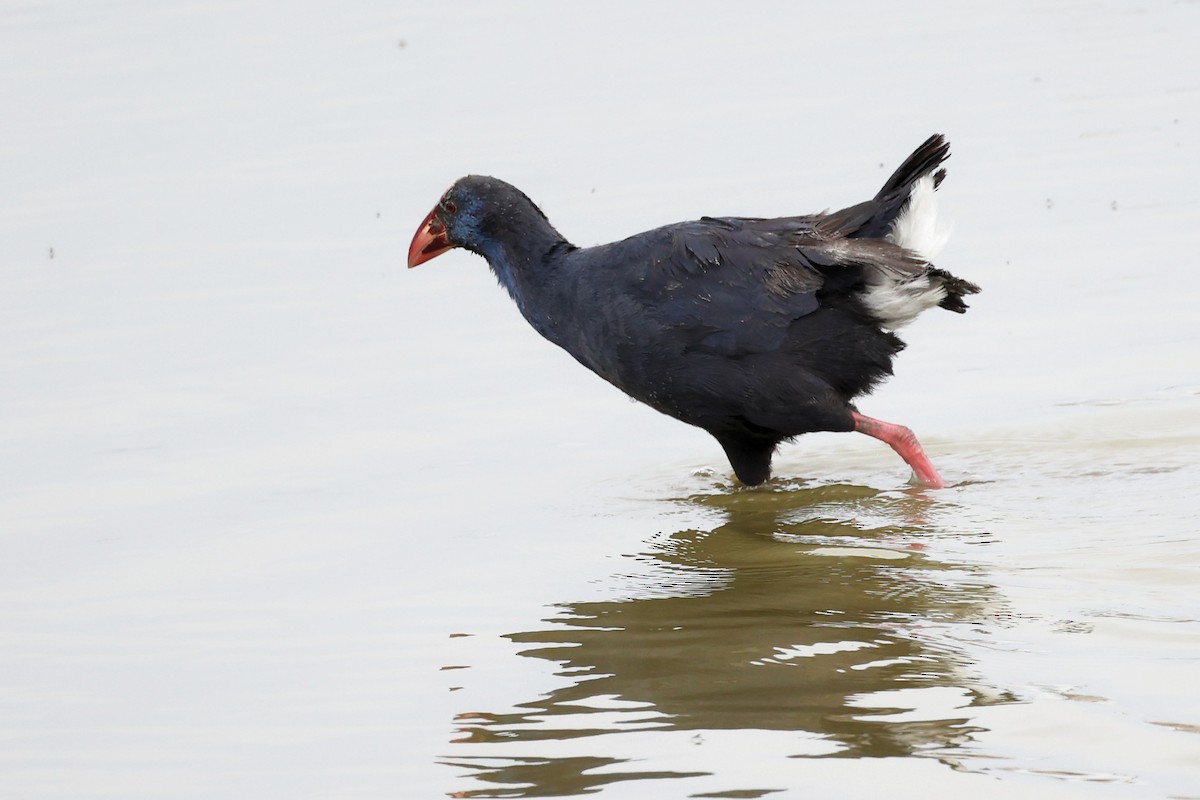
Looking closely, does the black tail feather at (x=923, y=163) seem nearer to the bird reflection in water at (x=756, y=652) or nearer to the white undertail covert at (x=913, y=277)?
the white undertail covert at (x=913, y=277)

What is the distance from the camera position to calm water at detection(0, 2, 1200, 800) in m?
4.41

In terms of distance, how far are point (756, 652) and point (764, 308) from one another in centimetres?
175

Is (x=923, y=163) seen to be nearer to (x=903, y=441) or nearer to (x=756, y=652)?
(x=903, y=441)

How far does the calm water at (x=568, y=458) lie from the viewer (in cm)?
441

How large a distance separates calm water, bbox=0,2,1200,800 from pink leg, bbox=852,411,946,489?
0.27ft

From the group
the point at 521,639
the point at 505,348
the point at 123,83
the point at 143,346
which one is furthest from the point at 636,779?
the point at 123,83

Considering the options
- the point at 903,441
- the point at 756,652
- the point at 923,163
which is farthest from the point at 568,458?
the point at 756,652

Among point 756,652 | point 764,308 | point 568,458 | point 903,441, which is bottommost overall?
point 756,652

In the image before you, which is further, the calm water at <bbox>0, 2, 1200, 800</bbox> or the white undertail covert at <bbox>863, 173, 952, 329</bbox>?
the white undertail covert at <bbox>863, 173, 952, 329</bbox>

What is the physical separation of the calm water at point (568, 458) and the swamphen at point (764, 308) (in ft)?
1.48

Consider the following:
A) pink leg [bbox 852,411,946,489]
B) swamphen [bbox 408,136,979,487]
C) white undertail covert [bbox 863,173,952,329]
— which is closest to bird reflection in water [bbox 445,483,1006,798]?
pink leg [bbox 852,411,946,489]

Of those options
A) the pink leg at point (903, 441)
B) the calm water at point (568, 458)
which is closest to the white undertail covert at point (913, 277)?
the pink leg at point (903, 441)

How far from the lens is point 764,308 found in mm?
6328

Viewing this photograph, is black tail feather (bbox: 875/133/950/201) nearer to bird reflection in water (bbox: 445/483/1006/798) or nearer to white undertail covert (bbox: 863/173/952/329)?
white undertail covert (bbox: 863/173/952/329)
